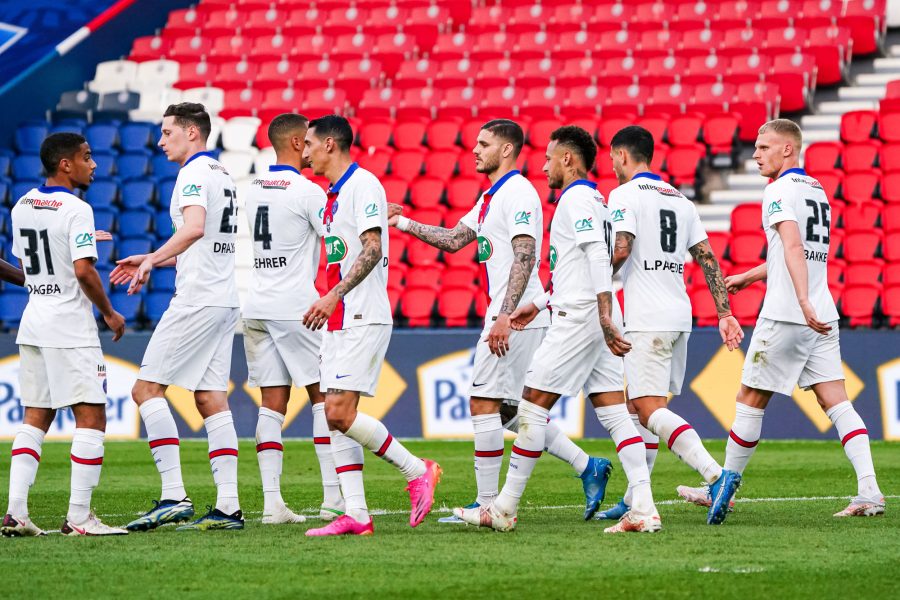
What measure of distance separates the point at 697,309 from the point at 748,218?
1740 millimetres

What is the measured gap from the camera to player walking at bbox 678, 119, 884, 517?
26.8 ft

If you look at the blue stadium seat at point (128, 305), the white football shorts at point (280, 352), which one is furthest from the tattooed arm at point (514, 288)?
the blue stadium seat at point (128, 305)

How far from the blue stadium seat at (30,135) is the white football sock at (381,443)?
1413 cm

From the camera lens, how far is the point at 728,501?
7715mm

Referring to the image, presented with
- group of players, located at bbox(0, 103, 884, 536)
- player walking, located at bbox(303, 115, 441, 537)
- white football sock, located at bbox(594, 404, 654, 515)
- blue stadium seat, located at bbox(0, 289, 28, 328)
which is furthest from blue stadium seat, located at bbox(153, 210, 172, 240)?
white football sock, located at bbox(594, 404, 654, 515)

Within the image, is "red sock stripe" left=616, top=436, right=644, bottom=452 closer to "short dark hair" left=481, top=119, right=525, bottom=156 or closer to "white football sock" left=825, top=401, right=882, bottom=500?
"white football sock" left=825, top=401, right=882, bottom=500

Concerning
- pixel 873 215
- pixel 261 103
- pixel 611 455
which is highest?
pixel 261 103

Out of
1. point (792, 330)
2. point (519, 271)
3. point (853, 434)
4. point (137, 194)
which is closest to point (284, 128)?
point (519, 271)

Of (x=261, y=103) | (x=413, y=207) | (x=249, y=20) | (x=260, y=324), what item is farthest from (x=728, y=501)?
(x=249, y=20)

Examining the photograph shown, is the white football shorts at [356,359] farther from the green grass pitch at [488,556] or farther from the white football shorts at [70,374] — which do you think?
the white football shorts at [70,374]

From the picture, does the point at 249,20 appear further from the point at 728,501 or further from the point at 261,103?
the point at 728,501

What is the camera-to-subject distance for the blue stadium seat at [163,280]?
17800mm

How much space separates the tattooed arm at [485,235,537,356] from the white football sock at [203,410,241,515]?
5.61ft

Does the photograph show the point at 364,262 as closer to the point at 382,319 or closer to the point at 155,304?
the point at 382,319
